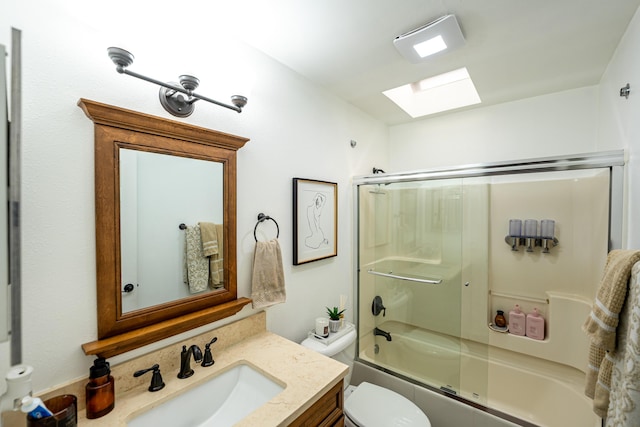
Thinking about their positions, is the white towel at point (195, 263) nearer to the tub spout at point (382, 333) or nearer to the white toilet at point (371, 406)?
the white toilet at point (371, 406)

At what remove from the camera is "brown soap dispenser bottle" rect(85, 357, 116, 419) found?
86 centimetres

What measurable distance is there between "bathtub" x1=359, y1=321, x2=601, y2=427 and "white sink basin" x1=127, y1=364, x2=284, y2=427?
1.34m

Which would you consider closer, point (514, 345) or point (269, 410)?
point (269, 410)

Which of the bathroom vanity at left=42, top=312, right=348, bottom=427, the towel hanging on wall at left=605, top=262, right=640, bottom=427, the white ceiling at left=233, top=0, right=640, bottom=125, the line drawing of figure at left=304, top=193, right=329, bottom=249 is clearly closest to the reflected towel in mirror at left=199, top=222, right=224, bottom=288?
the bathroom vanity at left=42, top=312, right=348, bottom=427

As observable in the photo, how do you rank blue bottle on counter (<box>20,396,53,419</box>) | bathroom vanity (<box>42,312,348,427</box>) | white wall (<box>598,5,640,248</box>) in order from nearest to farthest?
1. blue bottle on counter (<box>20,396,53,419</box>)
2. bathroom vanity (<box>42,312,348,427</box>)
3. white wall (<box>598,5,640,248</box>)

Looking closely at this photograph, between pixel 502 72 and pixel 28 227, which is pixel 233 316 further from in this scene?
pixel 502 72

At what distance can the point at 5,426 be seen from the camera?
0.76 m

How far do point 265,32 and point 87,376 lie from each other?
1.61 meters

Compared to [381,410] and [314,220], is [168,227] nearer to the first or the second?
[314,220]

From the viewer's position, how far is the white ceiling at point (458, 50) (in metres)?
1.17

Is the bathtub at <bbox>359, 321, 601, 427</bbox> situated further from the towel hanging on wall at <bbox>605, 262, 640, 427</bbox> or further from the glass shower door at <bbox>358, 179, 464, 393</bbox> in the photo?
the towel hanging on wall at <bbox>605, 262, 640, 427</bbox>

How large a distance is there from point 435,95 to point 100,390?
2.78 metres

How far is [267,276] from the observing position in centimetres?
145

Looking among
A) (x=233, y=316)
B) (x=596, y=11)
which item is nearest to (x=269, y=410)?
(x=233, y=316)
